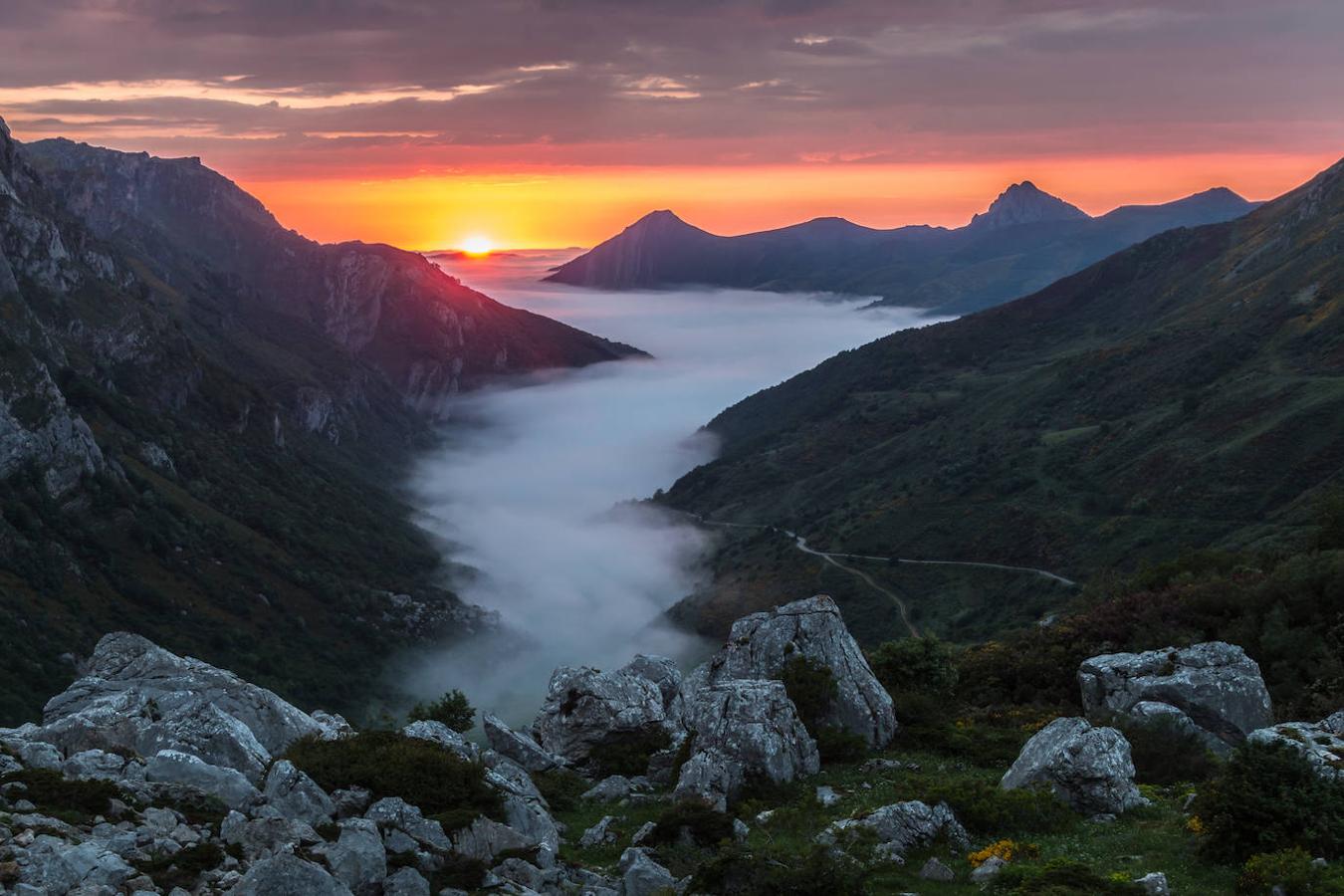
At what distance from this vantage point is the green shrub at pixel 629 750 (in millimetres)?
38812

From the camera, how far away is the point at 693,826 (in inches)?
1107

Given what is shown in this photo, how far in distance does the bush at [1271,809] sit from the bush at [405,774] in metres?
17.3

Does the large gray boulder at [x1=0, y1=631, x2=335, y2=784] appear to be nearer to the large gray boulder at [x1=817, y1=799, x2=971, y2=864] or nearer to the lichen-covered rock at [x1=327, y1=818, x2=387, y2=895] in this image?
the lichen-covered rock at [x1=327, y1=818, x2=387, y2=895]

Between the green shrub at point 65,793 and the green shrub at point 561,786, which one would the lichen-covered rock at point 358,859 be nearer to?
the green shrub at point 65,793

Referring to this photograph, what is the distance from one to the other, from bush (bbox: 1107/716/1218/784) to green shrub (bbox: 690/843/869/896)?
14279mm

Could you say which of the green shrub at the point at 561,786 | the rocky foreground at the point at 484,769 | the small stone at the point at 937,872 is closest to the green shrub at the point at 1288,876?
the rocky foreground at the point at 484,769

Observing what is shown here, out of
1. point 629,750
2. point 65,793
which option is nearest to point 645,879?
point 65,793

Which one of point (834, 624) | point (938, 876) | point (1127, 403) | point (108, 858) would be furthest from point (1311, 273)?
point (108, 858)

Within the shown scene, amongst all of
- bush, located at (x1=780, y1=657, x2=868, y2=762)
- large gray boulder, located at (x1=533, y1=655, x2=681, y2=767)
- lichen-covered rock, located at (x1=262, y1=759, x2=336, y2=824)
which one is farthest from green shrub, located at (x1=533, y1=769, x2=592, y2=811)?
lichen-covered rock, located at (x1=262, y1=759, x2=336, y2=824)

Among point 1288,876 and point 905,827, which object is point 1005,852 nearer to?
point 905,827

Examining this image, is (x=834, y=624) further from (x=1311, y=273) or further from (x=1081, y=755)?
(x=1311, y=273)

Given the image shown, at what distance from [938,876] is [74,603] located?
155 meters

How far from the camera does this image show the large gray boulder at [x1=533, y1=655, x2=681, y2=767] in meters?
40.4

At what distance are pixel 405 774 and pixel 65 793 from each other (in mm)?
7860
